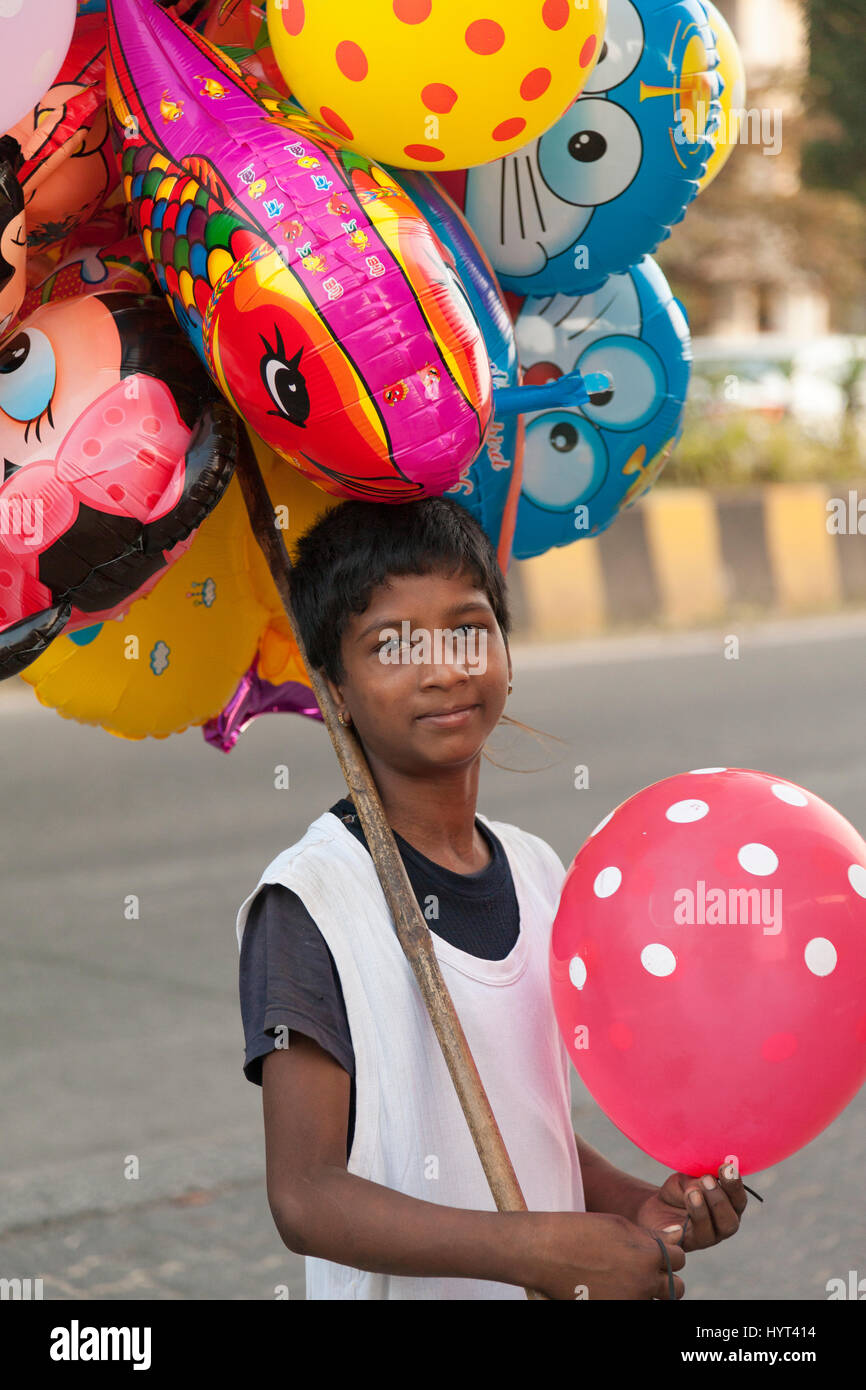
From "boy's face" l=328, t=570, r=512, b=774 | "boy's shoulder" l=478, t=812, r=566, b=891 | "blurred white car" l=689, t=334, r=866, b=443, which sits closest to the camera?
"boy's face" l=328, t=570, r=512, b=774

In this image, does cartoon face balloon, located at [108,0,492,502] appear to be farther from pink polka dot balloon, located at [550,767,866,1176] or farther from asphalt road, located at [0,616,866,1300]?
asphalt road, located at [0,616,866,1300]

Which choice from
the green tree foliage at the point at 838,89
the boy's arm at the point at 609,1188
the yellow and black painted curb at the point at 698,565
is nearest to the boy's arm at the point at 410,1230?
the boy's arm at the point at 609,1188

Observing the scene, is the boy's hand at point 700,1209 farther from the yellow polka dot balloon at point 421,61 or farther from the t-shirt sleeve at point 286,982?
the yellow polka dot balloon at point 421,61

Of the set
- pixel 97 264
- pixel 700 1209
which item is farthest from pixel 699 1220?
pixel 97 264

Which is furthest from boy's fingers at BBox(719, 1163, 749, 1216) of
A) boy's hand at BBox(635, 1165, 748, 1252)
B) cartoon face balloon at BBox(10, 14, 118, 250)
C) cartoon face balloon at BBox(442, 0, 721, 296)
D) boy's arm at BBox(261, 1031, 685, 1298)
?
cartoon face balloon at BBox(10, 14, 118, 250)

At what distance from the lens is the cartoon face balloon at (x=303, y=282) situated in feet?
5.16

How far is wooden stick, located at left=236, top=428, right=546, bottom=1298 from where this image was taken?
5.23ft

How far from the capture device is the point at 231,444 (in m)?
1.74

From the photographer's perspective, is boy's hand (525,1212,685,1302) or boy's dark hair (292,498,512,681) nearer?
boy's hand (525,1212,685,1302)

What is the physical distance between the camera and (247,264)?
1.58 metres

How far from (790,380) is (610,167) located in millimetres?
15796

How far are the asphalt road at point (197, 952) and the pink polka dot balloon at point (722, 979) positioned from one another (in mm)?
425

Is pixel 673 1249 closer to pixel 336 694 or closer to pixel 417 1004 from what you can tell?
pixel 417 1004

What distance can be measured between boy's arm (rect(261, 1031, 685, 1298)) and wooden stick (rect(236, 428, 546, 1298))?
6 centimetres
